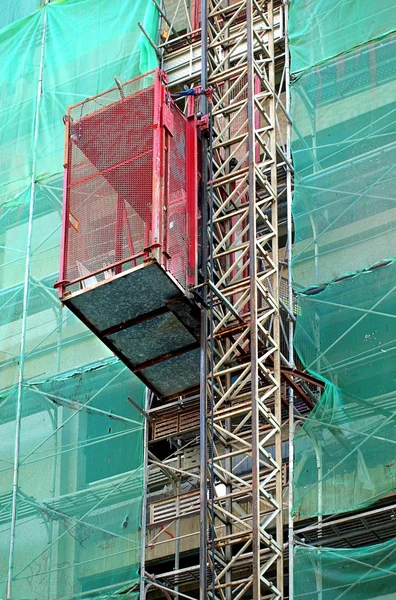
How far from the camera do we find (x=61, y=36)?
3209 cm

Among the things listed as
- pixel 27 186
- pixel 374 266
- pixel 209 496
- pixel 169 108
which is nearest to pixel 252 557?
pixel 209 496

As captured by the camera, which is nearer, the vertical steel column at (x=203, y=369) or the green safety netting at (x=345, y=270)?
the vertical steel column at (x=203, y=369)

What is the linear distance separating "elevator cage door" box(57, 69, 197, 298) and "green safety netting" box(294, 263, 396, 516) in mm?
2169

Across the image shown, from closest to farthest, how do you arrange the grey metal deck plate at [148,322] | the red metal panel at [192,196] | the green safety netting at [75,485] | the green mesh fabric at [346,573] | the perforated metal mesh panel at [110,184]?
the green mesh fabric at [346,573]
the grey metal deck plate at [148,322]
the red metal panel at [192,196]
the perforated metal mesh panel at [110,184]
the green safety netting at [75,485]

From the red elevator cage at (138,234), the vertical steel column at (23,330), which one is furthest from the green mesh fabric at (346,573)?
the vertical steel column at (23,330)

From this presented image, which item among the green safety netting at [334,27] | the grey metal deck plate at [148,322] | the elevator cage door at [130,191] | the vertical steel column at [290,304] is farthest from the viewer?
the green safety netting at [334,27]

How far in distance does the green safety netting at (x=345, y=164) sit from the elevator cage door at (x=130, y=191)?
1964 mm

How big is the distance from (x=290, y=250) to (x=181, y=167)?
2.19 meters

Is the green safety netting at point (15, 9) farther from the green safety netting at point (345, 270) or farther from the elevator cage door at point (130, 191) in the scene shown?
the elevator cage door at point (130, 191)

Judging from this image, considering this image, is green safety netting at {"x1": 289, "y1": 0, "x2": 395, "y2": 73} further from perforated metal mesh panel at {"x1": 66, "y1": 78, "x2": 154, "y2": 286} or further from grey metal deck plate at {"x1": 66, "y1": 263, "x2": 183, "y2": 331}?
grey metal deck plate at {"x1": 66, "y1": 263, "x2": 183, "y2": 331}

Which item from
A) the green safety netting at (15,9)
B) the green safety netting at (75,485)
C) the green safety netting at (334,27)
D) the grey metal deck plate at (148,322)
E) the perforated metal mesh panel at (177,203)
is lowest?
the green safety netting at (75,485)

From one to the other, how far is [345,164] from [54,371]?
6036 millimetres

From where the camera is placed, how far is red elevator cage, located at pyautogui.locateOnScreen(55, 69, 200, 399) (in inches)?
969

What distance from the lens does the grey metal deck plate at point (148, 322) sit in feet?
80.2
